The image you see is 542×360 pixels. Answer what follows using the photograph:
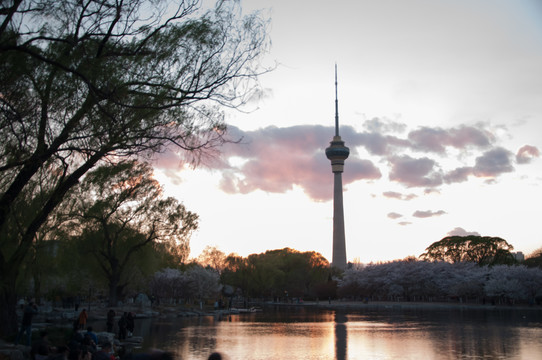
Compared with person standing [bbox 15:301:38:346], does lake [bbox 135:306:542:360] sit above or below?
below

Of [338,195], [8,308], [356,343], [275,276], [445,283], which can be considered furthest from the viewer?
[338,195]

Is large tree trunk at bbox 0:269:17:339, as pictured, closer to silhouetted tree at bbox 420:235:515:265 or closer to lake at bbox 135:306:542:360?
lake at bbox 135:306:542:360

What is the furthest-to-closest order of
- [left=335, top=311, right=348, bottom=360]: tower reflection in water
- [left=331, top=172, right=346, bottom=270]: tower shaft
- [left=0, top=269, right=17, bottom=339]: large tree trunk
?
[left=331, top=172, right=346, bottom=270]: tower shaft → [left=0, top=269, right=17, bottom=339]: large tree trunk → [left=335, top=311, right=348, bottom=360]: tower reflection in water

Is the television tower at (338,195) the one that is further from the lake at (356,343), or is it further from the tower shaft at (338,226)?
the lake at (356,343)

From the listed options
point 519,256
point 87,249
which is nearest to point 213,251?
point 87,249

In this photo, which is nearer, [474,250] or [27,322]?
[27,322]

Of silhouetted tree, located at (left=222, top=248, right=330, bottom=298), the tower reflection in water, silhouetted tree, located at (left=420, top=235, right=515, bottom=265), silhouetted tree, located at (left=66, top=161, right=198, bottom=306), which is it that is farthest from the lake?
silhouetted tree, located at (left=420, top=235, right=515, bottom=265)

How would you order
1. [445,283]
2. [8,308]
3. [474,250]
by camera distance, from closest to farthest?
1. [8,308]
2. [445,283]
3. [474,250]

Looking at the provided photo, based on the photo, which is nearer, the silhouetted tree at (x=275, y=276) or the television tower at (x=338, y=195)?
the silhouetted tree at (x=275, y=276)

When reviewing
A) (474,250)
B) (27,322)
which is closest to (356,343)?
(27,322)

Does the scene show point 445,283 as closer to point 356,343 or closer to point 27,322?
point 356,343

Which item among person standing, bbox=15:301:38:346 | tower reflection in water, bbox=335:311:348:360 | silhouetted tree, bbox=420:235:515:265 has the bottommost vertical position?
tower reflection in water, bbox=335:311:348:360

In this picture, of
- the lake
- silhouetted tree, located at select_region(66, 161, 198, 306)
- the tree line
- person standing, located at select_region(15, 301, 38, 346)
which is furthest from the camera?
the tree line

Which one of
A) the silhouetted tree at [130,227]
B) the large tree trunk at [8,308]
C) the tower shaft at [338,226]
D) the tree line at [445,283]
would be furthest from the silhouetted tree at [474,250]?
the large tree trunk at [8,308]
